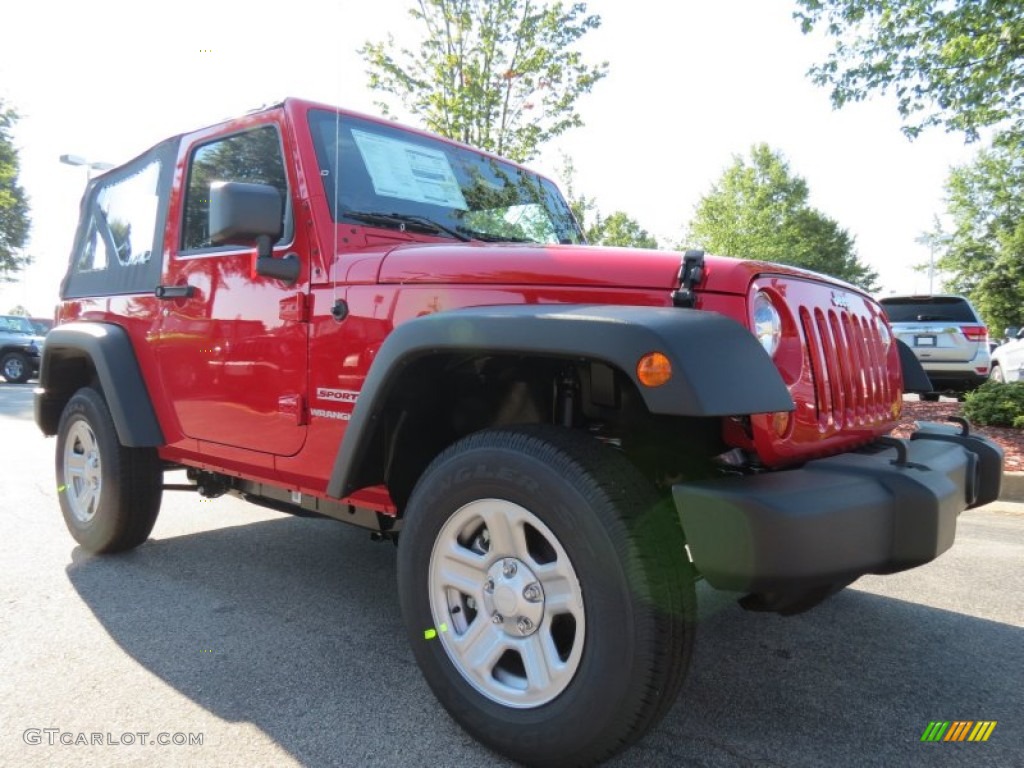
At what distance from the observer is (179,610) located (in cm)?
307

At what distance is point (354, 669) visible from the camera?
2516 millimetres

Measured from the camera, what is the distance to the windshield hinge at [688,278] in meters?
1.83

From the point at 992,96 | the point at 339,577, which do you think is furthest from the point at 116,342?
the point at 992,96

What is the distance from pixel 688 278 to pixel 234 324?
6.02 ft

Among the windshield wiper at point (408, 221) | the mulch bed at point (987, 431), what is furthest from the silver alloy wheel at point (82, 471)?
the mulch bed at point (987, 431)

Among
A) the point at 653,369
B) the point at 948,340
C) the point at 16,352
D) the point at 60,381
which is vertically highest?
the point at 948,340

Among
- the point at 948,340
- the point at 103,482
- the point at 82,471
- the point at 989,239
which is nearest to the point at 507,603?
the point at 103,482

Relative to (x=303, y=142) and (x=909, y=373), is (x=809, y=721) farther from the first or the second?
(x=303, y=142)

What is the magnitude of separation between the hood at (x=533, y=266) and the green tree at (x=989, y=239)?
105ft

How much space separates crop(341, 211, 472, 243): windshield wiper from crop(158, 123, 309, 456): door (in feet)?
0.75

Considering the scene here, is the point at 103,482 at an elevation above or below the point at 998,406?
below

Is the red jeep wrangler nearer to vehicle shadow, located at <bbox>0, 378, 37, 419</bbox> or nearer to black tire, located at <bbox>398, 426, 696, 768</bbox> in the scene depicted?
black tire, located at <bbox>398, 426, 696, 768</bbox>

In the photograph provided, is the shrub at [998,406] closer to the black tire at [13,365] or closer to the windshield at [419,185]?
the windshield at [419,185]

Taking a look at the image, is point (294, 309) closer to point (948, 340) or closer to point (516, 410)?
point (516, 410)
